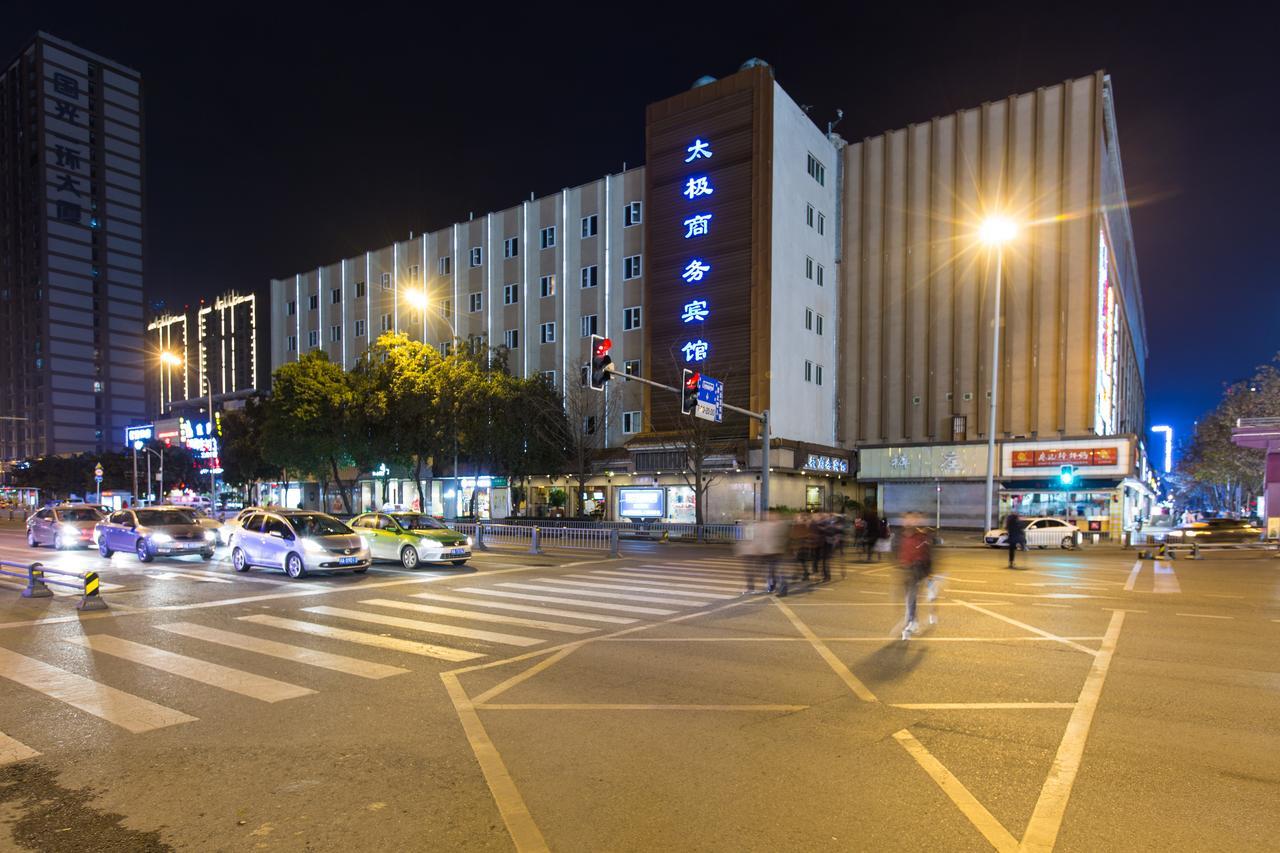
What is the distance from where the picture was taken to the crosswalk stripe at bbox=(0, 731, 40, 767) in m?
5.70

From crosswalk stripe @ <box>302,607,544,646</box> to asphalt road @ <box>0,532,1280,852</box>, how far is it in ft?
0.26

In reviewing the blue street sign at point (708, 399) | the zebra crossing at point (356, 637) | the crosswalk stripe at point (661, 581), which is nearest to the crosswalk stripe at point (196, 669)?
the zebra crossing at point (356, 637)

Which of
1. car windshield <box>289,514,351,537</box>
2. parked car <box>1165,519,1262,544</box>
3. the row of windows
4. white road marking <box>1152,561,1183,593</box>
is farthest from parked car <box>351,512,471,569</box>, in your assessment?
parked car <box>1165,519,1262,544</box>

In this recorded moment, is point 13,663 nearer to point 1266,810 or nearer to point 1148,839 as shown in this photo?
point 1148,839

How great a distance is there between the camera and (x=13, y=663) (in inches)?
344

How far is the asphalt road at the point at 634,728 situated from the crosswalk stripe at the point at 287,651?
7cm

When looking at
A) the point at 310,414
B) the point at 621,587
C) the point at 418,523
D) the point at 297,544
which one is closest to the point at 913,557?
the point at 621,587

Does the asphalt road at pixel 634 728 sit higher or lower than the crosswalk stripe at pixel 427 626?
higher

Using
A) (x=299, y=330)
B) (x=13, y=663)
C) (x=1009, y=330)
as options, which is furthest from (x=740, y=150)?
(x=299, y=330)

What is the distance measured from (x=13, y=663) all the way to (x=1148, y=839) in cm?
1142

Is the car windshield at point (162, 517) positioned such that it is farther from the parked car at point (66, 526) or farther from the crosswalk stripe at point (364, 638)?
the crosswalk stripe at point (364, 638)

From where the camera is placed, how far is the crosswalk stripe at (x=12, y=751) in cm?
570

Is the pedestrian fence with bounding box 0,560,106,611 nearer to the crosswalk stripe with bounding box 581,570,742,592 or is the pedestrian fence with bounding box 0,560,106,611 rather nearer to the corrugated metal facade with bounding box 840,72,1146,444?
the crosswalk stripe with bounding box 581,570,742,592

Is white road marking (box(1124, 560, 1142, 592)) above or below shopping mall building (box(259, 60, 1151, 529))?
below
